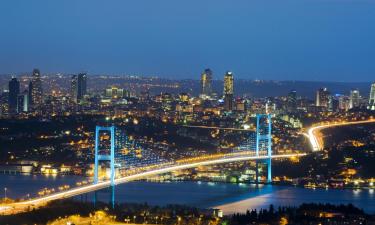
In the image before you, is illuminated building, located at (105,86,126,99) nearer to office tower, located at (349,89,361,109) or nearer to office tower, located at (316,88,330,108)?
office tower, located at (316,88,330,108)

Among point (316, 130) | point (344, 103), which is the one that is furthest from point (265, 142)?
point (344, 103)

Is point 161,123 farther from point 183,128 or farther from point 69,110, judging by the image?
point 69,110

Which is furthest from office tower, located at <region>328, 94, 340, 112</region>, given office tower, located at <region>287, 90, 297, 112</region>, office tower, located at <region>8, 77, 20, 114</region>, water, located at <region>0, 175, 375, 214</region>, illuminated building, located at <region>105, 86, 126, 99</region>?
water, located at <region>0, 175, 375, 214</region>

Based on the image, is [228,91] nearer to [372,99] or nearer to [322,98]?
[322,98]

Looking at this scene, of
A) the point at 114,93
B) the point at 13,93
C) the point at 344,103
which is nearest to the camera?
the point at 13,93

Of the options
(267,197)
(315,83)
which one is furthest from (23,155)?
(315,83)

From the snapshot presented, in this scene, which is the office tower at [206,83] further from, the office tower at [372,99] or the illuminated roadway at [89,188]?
the illuminated roadway at [89,188]
